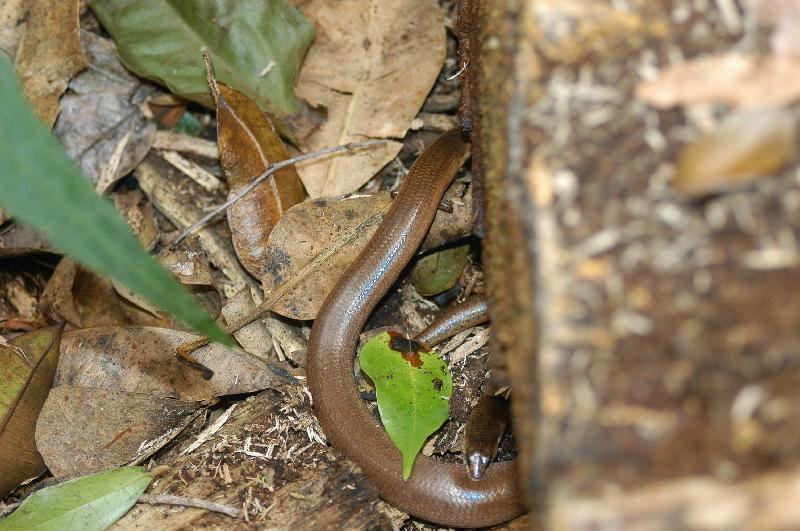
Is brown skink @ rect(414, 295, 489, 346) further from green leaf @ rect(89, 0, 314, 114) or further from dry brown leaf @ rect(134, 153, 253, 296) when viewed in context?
green leaf @ rect(89, 0, 314, 114)

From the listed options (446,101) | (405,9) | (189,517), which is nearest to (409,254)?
(446,101)

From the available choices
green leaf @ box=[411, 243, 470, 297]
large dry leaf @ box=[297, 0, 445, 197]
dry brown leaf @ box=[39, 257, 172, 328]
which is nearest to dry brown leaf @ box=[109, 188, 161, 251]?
dry brown leaf @ box=[39, 257, 172, 328]

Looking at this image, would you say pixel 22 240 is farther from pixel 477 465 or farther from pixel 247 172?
pixel 477 465

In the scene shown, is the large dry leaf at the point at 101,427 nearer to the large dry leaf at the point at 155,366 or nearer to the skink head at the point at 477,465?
the large dry leaf at the point at 155,366

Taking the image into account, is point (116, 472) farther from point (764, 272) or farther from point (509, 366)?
point (764, 272)

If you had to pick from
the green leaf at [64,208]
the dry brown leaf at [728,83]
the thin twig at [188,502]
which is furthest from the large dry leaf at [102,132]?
the dry brown leaf at [728,83]

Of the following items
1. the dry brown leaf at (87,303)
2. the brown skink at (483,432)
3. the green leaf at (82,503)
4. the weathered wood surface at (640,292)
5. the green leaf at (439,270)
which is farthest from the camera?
the green leaf at (439,270)

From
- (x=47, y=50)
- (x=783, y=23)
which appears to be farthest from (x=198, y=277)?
(x=783, y=23)
